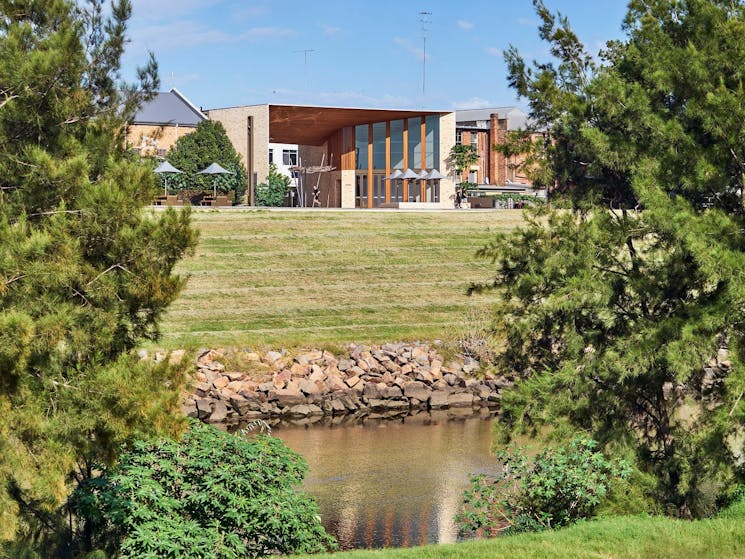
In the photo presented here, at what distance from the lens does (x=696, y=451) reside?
50.0ft

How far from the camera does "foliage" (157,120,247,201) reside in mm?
59750

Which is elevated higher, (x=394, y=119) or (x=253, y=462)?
(x=394, y=119)

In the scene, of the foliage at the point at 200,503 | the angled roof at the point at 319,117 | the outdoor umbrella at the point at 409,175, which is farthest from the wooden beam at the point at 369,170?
the foliage at the point at 200,503

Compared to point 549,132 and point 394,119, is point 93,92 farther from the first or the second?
point 394,119

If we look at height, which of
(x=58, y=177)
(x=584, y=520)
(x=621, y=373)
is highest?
(x=58, y=177)

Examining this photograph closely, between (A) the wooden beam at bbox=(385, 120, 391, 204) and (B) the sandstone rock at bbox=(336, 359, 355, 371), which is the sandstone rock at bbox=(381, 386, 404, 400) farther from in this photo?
(A) the wooden beam at bbox=(385, 120, 391, 204)

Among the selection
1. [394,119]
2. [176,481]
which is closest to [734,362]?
[176,481]

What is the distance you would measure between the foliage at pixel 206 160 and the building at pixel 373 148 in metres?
1.35

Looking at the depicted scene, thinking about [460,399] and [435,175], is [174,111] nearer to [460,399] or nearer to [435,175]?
[435,175]

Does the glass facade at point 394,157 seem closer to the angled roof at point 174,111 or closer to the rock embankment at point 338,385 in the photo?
the angled roof at point 174,111

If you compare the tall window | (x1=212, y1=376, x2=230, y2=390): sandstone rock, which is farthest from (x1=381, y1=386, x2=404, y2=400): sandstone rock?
the tall window

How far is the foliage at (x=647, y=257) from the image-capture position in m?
15.0

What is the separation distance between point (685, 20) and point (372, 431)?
48.9 ft

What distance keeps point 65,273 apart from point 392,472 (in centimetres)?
1332
